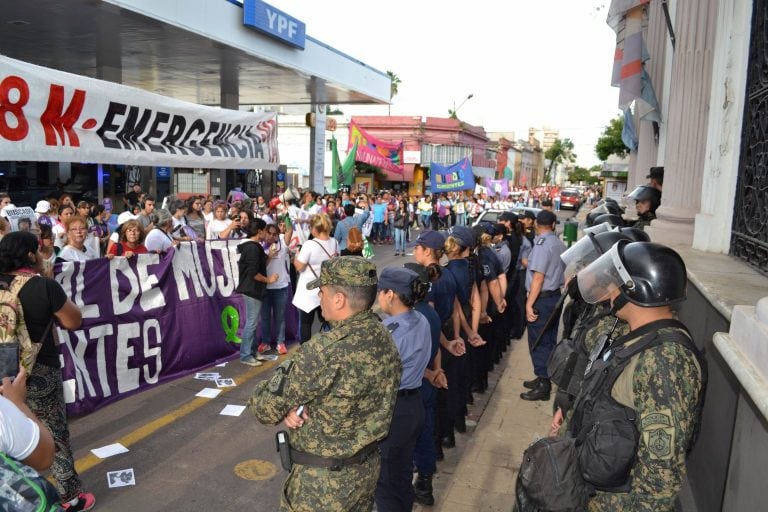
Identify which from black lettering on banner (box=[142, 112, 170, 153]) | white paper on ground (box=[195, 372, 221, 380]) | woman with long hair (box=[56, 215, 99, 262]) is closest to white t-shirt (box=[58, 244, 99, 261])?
woman with long hair (box=[56, 215, 99, 262])

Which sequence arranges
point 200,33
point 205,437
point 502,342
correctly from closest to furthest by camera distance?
1. point 205,437
2. point 502,342
3. point 200,33

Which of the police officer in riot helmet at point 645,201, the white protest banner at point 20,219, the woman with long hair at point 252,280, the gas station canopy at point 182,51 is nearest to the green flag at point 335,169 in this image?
the gas station canopy at point 182,51

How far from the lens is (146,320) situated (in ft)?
20.5

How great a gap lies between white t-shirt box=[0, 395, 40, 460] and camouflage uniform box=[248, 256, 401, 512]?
2.80 feet

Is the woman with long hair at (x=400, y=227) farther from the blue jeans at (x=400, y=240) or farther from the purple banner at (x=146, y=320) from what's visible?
the purple banner at (x=146, y=320)

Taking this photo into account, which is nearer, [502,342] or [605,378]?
[605,378]

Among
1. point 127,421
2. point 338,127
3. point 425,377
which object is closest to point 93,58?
point 127,421

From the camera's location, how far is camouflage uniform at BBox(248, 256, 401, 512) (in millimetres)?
2479

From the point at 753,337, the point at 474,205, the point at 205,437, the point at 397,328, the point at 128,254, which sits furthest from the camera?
the point at 474,205

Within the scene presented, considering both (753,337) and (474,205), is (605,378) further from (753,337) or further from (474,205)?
(474,205)

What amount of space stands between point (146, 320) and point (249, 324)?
4.00 ft

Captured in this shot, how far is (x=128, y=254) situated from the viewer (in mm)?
6180

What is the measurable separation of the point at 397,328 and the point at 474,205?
25.1 meters

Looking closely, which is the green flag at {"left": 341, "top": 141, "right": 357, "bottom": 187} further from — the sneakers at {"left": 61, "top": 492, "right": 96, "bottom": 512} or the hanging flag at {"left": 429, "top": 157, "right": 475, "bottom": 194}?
the sneakers at {"left": 61, "top": 492, "right": 96, "bottom": 512}
